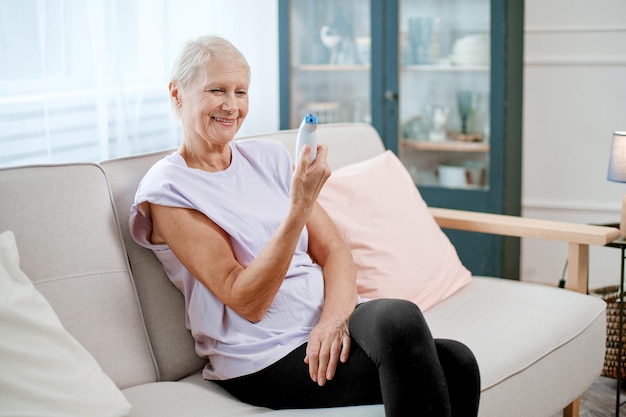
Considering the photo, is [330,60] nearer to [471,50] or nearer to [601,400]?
[471,50]

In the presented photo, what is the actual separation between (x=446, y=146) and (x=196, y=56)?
2.02 metres

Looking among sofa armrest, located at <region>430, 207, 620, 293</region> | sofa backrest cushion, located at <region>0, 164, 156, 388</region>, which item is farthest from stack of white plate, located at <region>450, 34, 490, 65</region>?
sofa backrest cushion, located at <region>0, 164, 156, 388</region>

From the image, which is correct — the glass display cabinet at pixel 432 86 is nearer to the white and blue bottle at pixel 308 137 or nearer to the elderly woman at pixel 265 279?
the elderly woman at pixel 265 279

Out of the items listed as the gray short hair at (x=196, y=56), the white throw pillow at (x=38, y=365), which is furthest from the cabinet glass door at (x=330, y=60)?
the white throw pillow at (x=38, y=365)

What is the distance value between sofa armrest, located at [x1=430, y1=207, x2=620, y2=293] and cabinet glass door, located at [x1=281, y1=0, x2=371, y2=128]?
1.35 metres

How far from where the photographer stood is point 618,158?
2641 mm

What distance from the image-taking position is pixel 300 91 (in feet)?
12.9

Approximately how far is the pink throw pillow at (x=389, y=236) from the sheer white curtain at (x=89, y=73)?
85cm

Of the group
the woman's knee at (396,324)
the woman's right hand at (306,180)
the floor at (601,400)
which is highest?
the woman's right hand at (306,180)

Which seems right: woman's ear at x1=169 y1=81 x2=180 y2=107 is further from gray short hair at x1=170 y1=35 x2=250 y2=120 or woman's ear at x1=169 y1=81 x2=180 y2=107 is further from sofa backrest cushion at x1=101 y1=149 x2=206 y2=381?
sofa backrest cushion at x1=101 y1=149 x2=206 y2=381

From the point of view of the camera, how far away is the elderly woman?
1596 mm

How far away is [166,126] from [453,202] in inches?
51.1

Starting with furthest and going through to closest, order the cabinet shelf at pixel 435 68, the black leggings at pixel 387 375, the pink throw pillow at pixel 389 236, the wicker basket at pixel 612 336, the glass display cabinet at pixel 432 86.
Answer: the cabinet shelf at pixel 435 68 < the glass display cabinet at pixel 432 86 < the wicker basket at pixel 612 336 < the pink throw pillow at pixel 389 236 < the black leggings at pixel 387 375

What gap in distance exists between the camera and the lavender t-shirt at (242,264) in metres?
1.78
